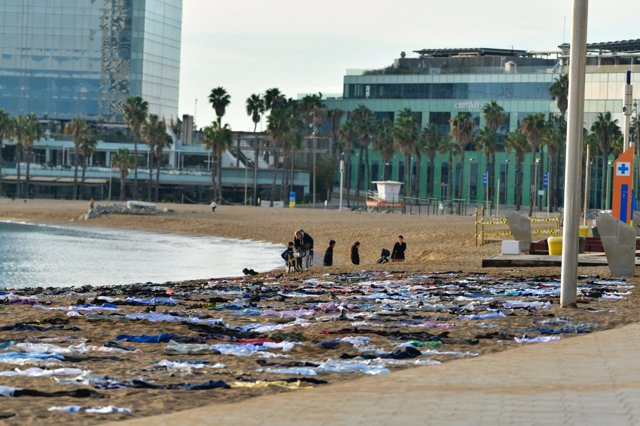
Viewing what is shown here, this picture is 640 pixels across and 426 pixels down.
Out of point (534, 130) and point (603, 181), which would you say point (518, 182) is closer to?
point (534, 130)

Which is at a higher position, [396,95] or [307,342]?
[396,95]

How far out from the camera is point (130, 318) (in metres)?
23.6

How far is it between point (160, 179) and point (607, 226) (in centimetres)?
13974

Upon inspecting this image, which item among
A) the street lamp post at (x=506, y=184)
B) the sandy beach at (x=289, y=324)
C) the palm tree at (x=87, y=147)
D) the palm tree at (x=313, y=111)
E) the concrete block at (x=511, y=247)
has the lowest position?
the sandy beach at (x=289, y=324)

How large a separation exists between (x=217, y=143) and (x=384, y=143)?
902 inches

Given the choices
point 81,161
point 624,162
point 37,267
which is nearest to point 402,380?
point 624,162

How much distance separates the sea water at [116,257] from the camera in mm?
60000

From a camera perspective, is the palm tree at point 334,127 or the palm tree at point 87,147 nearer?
the palm tree at point 87,147

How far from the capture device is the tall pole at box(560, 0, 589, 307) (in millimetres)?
24609

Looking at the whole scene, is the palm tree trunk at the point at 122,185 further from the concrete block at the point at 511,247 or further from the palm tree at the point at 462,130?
the concrete block at the point at 511,247

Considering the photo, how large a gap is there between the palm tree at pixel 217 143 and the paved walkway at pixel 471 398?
13860 cm

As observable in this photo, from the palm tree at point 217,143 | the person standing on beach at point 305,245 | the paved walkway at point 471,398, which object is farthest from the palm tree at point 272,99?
the paved walkway at point 471,398

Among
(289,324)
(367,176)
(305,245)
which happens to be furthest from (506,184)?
(289,324)

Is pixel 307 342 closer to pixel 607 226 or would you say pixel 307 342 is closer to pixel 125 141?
pixel 607 226
